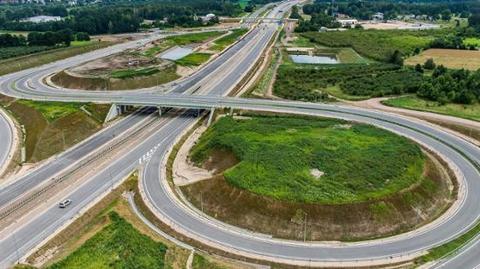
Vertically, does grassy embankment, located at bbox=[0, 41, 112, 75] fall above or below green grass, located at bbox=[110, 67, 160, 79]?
below

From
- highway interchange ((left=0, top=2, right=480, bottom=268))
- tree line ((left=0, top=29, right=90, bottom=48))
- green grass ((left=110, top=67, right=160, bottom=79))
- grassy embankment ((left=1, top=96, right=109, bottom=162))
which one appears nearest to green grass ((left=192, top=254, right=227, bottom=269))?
highway interchange ((left=0, top=2, right=480, bottom=268))

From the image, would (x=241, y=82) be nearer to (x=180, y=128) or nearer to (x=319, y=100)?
(x=319, y=100)

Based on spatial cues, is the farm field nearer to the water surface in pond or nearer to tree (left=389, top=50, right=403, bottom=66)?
tree (left=389, top=50, right=403, bottom=66)

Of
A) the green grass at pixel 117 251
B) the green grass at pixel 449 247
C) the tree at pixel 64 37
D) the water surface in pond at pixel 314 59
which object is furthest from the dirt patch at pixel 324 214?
the tree at pixel 64 37

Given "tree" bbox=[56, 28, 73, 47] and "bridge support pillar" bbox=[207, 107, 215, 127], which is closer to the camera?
"bridge support pillar" bbox=[207, 107, 215, 127]

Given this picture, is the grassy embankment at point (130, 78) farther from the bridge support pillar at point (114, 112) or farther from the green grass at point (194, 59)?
the bridge support pillar at point (114, 112)

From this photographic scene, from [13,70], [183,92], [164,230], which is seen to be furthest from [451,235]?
[13,70]
